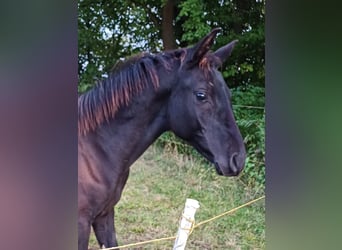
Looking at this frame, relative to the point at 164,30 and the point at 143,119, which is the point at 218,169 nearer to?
the point at 143,119

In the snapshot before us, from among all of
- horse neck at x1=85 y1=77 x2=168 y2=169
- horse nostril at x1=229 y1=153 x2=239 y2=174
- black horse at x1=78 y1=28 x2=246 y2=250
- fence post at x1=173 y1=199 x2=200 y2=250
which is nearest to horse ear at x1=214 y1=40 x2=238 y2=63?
black horse at x1=78 y1=28 x2=246 y2=250

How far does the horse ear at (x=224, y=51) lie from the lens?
6.86ft

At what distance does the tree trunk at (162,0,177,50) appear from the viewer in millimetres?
2102

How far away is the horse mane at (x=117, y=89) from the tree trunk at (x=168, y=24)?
8 cm

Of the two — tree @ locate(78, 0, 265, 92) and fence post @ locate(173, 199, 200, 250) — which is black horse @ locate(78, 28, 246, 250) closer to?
tree @ locate(78, 0, 265, 92)

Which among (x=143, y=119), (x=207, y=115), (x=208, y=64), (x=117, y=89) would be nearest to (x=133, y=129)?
(x=143, y=119)

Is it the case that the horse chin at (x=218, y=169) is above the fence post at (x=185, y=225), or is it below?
above

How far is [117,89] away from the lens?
6.72ft

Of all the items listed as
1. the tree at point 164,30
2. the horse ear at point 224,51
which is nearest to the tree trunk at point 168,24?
the tree at point 164,30

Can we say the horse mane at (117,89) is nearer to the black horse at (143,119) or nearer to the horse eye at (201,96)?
the black horse at (143,119)

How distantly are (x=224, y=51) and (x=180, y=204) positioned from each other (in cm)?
74
